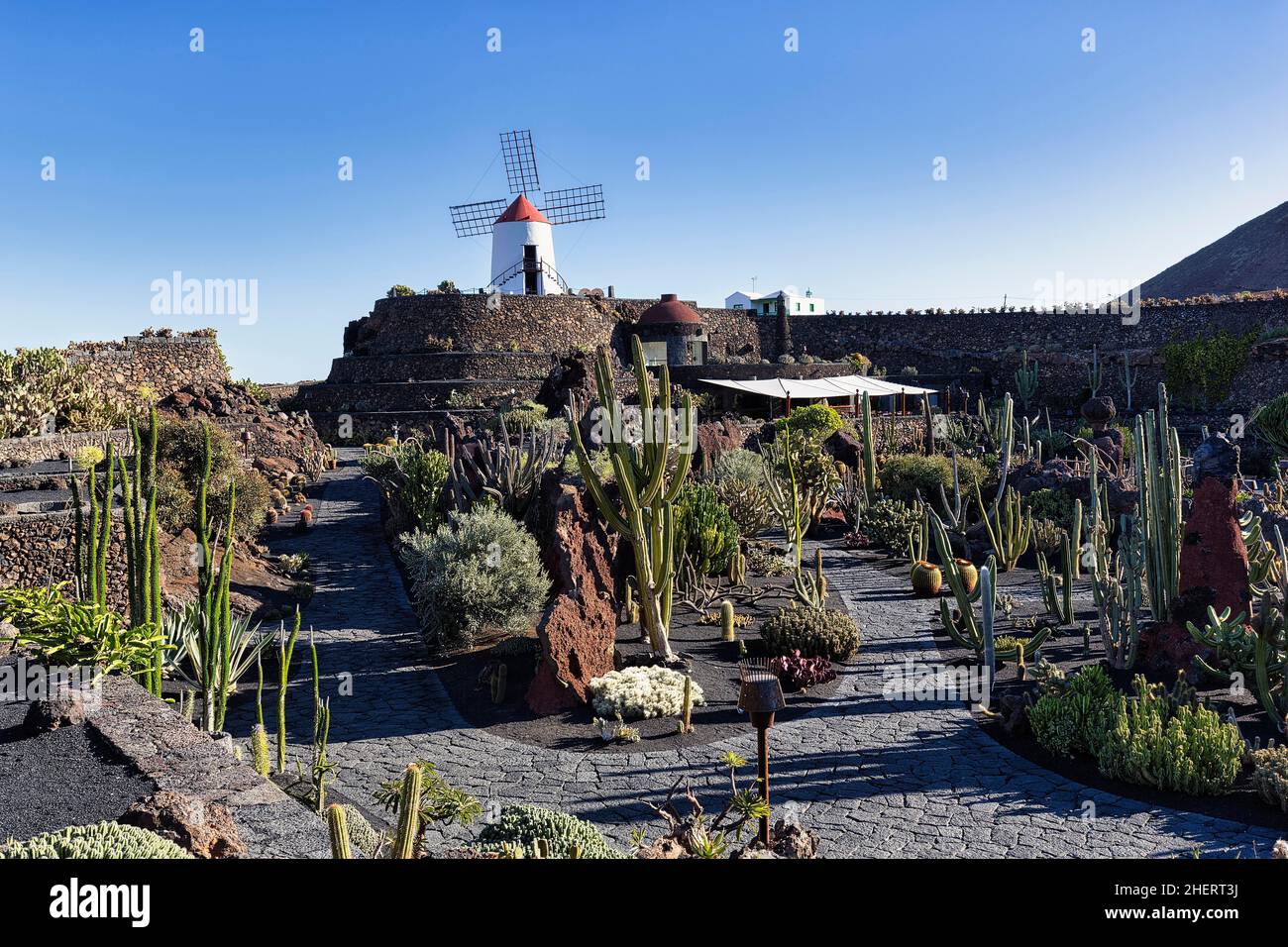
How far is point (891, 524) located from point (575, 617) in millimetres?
8464

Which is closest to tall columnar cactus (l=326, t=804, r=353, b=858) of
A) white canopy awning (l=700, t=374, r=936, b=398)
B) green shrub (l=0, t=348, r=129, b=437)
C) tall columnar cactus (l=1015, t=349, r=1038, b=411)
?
green shrub (l=0, t=348, r=129, b=437)

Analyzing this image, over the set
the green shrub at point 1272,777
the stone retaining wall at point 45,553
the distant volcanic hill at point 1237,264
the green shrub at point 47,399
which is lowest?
the green shrub at point 1272,777

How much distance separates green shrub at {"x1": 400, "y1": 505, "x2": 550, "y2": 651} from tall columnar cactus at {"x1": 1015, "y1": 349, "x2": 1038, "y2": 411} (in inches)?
1128

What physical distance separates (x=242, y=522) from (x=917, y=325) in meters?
36.2

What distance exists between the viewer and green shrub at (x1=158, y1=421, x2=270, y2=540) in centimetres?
1384

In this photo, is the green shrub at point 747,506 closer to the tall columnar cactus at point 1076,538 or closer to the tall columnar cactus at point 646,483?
the tall columnar cactus at point 1076,538

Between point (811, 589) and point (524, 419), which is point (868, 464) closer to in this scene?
point (811, 589)

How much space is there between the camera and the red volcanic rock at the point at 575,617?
855 centimetres

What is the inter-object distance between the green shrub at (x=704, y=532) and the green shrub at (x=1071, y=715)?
16.1 ft

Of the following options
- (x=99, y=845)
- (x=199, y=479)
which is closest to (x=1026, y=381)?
(x=199, y=479)

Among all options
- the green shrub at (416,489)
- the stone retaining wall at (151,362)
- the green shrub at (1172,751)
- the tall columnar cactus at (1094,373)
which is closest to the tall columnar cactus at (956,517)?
the green shrub at (1172,751)

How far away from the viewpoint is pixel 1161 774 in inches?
261

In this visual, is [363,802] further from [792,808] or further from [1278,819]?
[1278,819]
